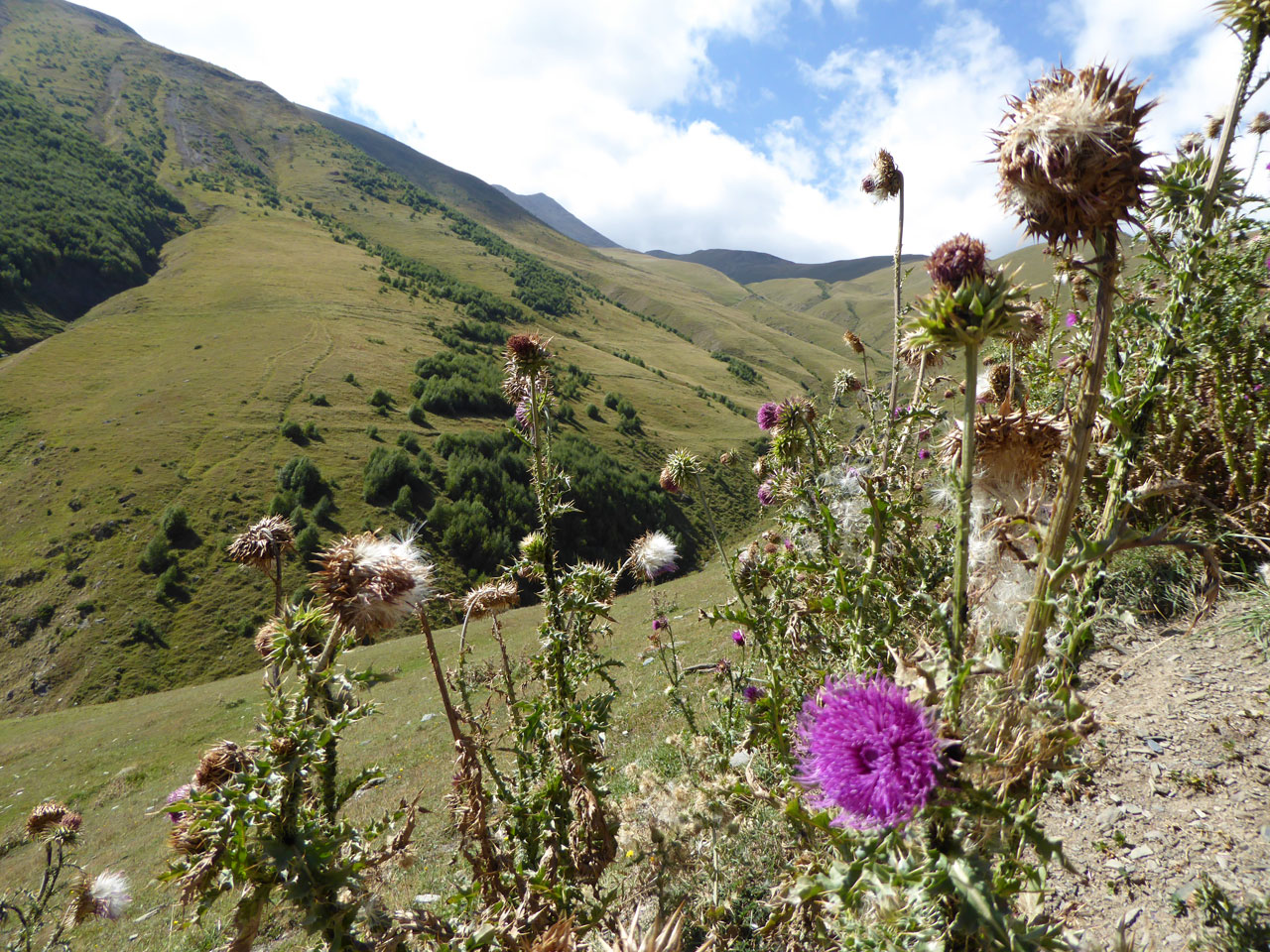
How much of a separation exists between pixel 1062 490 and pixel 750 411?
9844 centimetres

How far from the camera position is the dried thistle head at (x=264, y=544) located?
142 inches

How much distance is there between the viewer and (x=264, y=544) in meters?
3.61

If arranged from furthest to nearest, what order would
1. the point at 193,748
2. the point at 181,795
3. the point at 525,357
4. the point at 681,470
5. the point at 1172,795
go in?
the point at 193,748, the point at 681,470, the point at 525,357, the point at 181,795, the point at 1172,795

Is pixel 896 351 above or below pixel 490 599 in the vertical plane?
above

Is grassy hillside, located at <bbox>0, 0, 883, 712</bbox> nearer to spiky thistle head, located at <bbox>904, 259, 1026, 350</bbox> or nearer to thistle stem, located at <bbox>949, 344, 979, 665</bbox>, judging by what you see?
spiky thistle head, located at <bbox>904, 259, 1026, 350</bbox>

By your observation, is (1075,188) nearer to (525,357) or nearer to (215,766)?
(525,357)

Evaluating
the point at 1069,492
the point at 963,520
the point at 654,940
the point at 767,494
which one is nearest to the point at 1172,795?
the point at 1069,492

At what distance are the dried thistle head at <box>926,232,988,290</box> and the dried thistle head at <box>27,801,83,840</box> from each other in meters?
8.82

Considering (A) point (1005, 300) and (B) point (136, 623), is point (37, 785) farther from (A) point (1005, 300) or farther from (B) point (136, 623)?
(A) point (1005, 300)

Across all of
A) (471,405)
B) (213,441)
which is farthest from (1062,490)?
(471,405)

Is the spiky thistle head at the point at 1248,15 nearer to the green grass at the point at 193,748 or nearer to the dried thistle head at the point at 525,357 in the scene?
the dried thistle head at the point at 525,357

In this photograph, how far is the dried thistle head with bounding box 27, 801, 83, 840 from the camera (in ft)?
19.8

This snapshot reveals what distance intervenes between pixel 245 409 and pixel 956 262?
69.2 meters

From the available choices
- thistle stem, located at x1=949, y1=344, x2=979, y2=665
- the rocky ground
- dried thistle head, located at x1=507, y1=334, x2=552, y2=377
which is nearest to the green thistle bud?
thistle stem, located at x1=949, y1=344, x2=979, y2=665
